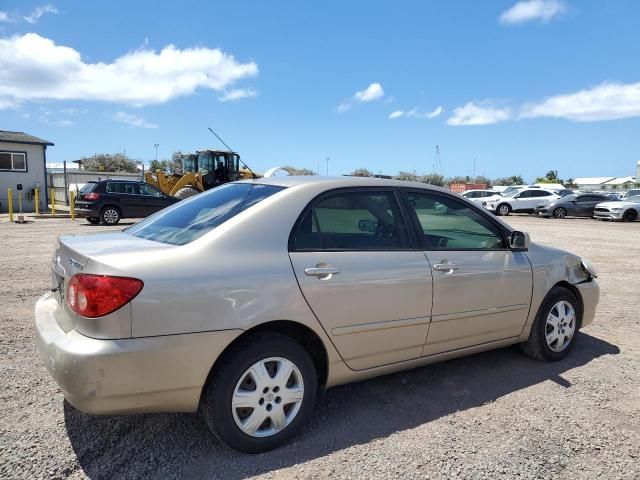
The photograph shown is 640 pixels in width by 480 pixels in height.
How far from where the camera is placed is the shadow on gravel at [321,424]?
274 cm

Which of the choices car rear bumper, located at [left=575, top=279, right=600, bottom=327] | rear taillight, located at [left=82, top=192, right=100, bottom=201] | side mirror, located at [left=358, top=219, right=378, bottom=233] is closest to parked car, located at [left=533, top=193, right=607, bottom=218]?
rear taillight, located at [left=82, top=192, right=100, bottom=201]

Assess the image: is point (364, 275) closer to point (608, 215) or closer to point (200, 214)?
point (200, 214)

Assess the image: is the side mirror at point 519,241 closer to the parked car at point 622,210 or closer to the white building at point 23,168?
the parked car at point 622,210

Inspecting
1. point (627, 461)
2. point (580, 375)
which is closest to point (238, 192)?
point (627, 461)

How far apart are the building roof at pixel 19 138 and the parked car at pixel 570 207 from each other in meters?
27.0

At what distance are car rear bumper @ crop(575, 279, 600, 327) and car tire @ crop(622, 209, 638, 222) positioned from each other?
25053 millimetres

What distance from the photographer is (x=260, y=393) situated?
2.82 metres

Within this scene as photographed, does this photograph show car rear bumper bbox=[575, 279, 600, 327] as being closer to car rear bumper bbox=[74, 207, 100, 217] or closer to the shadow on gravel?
the shadow on gravel

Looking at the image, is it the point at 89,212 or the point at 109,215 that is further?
the point at 109,215

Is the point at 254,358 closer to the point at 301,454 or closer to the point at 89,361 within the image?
the point at 301,454

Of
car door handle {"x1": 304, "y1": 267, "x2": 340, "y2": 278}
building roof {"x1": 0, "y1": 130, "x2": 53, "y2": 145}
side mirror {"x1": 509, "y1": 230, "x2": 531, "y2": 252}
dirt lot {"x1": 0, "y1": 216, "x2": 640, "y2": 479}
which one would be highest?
Result: building roof {"x1": 0, "y1": 130, "x2": 53, "y2": 145}

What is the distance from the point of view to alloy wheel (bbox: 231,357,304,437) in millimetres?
2779

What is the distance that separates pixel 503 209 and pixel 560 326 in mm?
26740

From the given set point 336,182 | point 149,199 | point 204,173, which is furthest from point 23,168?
point 336,182
